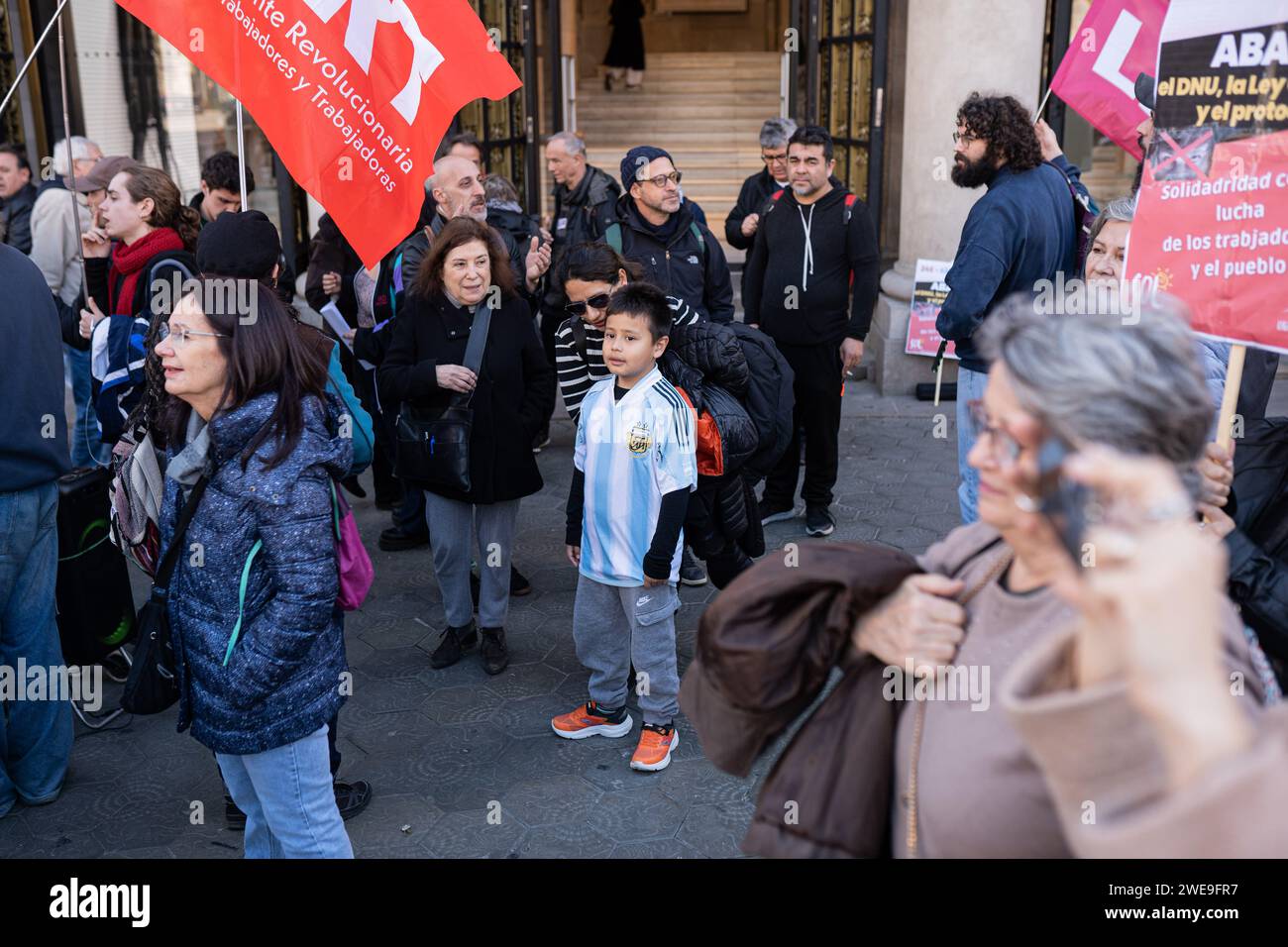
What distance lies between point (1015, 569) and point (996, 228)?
11.5 feet

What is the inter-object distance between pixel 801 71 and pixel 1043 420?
40.3 ft

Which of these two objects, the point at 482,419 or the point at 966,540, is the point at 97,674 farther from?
the point at 966,540

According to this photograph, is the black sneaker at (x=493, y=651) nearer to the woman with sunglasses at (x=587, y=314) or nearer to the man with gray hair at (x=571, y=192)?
the woman with sunglasses at (x=587, y=314)

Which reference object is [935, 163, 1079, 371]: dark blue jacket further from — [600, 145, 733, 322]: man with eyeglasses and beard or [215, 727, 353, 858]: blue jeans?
[215, 727, 353, 858]: blue jeans

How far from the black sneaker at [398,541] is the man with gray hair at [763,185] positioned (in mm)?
2794

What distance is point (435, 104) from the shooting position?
425cm

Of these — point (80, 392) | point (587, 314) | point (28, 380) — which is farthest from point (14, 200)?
point (587, 314)

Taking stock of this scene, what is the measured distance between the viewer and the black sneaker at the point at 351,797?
4078 millimetres

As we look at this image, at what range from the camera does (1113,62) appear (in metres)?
4.94

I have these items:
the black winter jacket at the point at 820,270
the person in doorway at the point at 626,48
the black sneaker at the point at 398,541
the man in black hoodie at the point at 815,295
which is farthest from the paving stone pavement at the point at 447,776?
the person in doorway at the point at 626,48

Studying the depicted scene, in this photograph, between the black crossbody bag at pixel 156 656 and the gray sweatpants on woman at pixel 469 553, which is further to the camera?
the gray sweatpants on woman at pixel 469 553

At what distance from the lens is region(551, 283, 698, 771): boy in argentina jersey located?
13.7ft

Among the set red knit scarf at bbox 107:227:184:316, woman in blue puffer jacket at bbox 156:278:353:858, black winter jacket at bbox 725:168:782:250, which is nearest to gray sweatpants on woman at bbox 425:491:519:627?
red knit scarf at bbox 107:227:184:316

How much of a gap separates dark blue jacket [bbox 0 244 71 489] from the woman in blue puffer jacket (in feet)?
2.99
